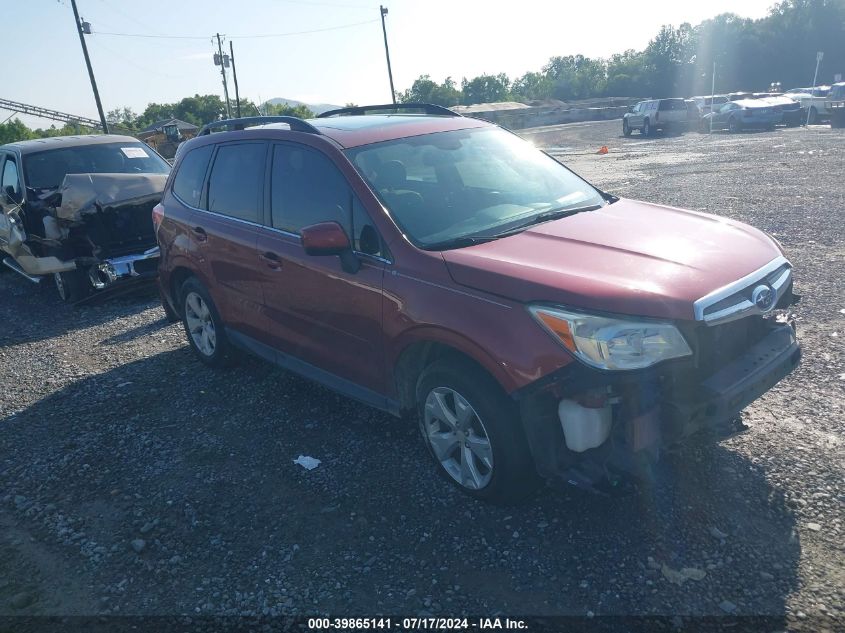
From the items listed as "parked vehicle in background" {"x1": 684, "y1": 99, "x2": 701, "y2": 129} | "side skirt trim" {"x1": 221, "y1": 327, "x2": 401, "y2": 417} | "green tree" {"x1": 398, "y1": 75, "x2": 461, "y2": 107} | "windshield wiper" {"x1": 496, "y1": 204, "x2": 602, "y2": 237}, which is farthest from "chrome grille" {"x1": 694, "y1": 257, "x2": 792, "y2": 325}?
"green tree" {"x1": 398, "y1": 75, "x2": 461, "y2": 107}

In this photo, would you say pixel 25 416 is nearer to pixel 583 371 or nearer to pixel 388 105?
pixel 388 105

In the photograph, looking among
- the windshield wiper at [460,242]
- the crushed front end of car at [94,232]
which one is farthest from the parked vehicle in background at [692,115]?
the windshield wiper at [460,242]

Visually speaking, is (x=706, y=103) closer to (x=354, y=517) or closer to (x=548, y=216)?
(x=548, y=216)

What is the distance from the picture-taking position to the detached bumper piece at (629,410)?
2957 millimetres

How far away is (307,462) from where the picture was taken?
427 cm

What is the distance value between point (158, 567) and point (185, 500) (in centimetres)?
61

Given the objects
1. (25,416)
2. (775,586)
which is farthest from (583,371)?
(25,416)

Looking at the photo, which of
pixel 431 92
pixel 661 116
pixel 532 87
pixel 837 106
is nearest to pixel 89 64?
pixel 661 116

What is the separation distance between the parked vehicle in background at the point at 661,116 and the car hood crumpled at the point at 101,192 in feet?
95.4

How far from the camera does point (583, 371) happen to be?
2934mm

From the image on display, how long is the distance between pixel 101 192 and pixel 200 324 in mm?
3547

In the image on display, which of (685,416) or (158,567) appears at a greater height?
(685,416)

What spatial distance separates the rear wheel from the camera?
27.9 feet

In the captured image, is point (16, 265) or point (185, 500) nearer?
point (185, 500)
